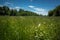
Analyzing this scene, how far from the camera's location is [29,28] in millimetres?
4277

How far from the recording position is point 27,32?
4.16m

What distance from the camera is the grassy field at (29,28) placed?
410cm

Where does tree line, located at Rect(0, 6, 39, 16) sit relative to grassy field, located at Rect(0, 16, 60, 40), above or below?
above

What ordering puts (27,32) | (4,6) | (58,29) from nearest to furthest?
(27,32)
(58,29)
(4,6)

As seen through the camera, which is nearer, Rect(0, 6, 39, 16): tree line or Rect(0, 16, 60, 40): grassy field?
Rect(0, 16, 60, 40): grassy field

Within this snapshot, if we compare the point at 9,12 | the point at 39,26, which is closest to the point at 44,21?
the point at 39,26

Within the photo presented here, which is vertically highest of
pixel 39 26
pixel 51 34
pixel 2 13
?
pixel 2 13

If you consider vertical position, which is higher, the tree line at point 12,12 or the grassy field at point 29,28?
the tree line at point 12,12

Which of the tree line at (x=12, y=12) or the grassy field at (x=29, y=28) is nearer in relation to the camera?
the grassy field at (x=29, y=28)

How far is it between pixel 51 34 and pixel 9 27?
1436 millimetres

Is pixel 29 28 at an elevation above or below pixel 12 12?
below

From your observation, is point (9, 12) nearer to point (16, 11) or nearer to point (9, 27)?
point (16, 11)

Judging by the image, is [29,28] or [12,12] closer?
[29,28]

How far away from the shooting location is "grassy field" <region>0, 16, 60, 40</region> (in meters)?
4.10
